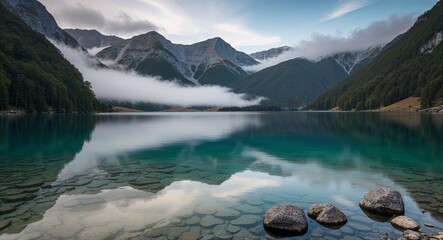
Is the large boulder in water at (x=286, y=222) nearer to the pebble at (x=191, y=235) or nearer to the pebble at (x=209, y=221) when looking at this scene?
the pebble at (x=209, y=221)

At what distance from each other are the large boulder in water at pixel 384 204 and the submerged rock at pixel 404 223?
1407 millimetres

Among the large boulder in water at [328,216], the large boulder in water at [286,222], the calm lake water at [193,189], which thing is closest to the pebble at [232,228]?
the calm lake water at [193,189]

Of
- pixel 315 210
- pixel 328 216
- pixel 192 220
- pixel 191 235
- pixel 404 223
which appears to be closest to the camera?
pixel 191 235

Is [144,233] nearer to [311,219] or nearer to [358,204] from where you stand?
[311,219]

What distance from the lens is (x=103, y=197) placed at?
22000mm

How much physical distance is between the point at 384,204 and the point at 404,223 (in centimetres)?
230

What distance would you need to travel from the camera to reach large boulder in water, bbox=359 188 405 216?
60.1 feet

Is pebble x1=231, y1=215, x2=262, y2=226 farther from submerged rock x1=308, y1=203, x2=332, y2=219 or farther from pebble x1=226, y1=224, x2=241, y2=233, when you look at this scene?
submerged rock x1=308, y1=203, x2=332, y2=219

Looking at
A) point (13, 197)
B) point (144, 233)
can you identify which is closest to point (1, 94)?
point (13, 197)

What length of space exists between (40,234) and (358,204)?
1906cm

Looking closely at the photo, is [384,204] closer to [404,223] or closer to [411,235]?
[404,223]

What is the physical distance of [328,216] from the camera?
55.9ft

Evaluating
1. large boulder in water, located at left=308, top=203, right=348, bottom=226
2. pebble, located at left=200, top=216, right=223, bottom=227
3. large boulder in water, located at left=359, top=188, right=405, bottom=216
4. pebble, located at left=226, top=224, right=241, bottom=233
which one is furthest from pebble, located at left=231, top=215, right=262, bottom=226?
large boulder in water, located at left=359, top=188, right=405, bottom=216

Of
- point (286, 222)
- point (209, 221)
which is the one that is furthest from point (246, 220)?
point (286, 222)
